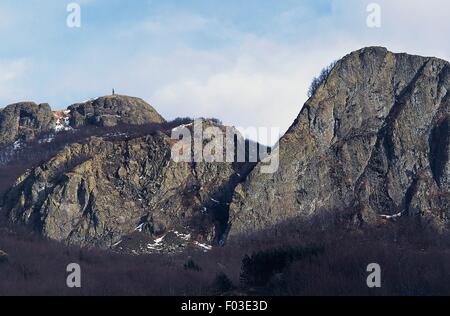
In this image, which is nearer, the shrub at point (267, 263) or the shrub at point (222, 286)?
the shrub at point (222, 286)

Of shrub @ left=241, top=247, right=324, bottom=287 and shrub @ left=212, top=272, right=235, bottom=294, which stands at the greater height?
shrub @ left=241, top=247, right=324, bottom=287

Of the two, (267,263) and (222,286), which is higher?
(267,263)

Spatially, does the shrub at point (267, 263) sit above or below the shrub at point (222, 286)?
above

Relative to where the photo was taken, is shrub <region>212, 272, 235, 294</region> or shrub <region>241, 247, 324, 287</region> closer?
shrub <region>212, 272, 235, 294</region>

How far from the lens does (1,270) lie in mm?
188000

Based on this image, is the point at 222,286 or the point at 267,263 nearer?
the point at 222,286
